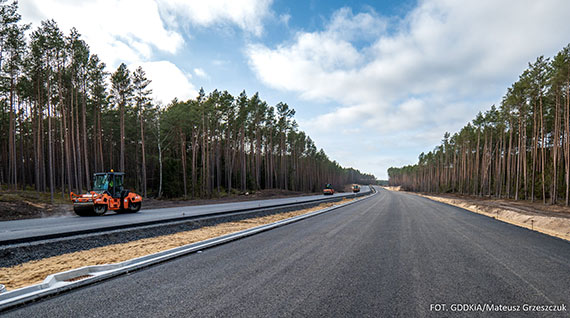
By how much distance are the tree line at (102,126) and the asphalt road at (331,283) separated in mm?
24332

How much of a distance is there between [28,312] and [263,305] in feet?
9.98

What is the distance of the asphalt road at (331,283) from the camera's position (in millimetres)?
3441

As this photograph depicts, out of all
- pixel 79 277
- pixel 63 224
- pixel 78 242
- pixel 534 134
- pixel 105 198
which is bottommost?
pixel 63 224

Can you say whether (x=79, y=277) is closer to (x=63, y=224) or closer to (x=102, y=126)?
(x=63, y=224)

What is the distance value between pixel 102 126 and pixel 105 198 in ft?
103

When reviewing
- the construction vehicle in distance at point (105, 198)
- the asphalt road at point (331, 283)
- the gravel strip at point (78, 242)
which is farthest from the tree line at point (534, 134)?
the construction vehicle in distance at point (105, 198)

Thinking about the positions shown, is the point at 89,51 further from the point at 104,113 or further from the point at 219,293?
the point at 219,293

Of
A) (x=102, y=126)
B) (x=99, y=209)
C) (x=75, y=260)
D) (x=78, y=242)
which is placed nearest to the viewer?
(x=75, y=260)

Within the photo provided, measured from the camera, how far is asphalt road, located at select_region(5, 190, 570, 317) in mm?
3441

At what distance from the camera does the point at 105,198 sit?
15.7 metres

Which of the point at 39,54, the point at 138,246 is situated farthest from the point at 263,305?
the point at 39,54

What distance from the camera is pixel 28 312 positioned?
341 centimetres

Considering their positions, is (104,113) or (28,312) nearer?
(28,312)

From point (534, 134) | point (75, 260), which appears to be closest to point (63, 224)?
point (75, 260)
